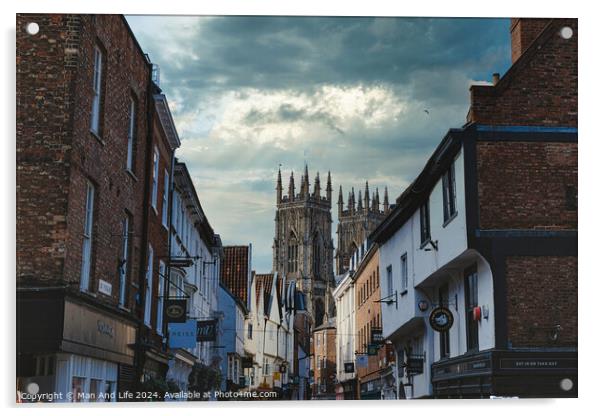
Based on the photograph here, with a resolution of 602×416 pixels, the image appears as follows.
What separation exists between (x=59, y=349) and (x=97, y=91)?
16.4 feet

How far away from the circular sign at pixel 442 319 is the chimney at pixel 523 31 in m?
5.80

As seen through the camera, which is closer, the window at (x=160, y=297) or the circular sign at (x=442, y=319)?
the circular sign at (x=442, y=319)

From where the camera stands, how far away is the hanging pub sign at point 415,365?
75.4 ft

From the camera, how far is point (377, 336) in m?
25.2

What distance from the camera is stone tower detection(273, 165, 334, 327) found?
29.8 metres

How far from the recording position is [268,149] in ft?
61.7

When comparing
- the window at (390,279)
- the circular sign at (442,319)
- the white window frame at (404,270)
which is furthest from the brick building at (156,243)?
the circular sign at (442,319)

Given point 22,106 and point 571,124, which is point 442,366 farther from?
point 22,106

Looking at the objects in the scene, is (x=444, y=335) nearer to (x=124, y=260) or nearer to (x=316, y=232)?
(x=124, y=260)

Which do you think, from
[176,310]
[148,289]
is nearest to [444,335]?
[176,310]

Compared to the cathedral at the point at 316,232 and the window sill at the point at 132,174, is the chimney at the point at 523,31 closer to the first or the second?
the cathedral at the point at 316,232

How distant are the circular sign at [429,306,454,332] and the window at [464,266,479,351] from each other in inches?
25.6
